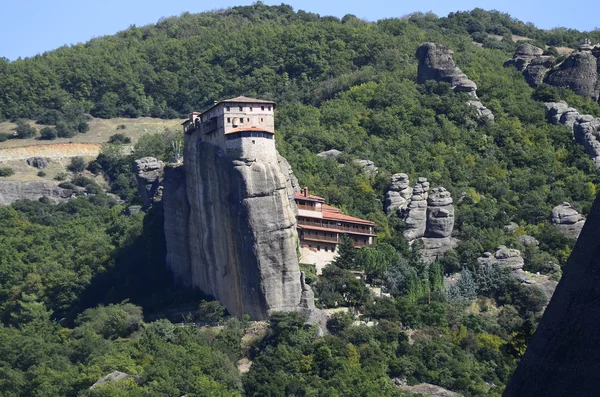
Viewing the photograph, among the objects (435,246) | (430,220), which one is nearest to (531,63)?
(430,220)

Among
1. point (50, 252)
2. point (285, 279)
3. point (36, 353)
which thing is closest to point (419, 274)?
point (285, 279)

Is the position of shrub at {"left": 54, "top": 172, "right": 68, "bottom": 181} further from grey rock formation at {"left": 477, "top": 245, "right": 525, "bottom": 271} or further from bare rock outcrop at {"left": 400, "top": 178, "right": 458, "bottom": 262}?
grey rock formation at {"left": 477, "top": 245, "right": 525, "bottom": 271}

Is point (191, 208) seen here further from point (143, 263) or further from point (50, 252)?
point (50, 252)

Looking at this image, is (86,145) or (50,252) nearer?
(50,252)

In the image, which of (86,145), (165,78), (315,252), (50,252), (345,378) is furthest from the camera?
(165,78)

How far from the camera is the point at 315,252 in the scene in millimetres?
55969

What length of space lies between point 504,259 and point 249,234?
52.1ft

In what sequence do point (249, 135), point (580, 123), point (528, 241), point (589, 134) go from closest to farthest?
point (249, 135) < point (528, 241) < point (589, 134) < point (580, 123)

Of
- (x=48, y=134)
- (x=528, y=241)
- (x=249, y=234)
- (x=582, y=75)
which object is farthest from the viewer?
(x=48, y=134)

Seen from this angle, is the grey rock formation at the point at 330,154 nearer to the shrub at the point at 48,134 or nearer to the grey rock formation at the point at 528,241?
the grey rock formation at the point at 528,241

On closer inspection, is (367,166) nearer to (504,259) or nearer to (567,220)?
(567,220)

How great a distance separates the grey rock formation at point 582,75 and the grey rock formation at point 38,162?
36.0m

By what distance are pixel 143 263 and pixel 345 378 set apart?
1737cm

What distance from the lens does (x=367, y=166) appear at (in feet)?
226
